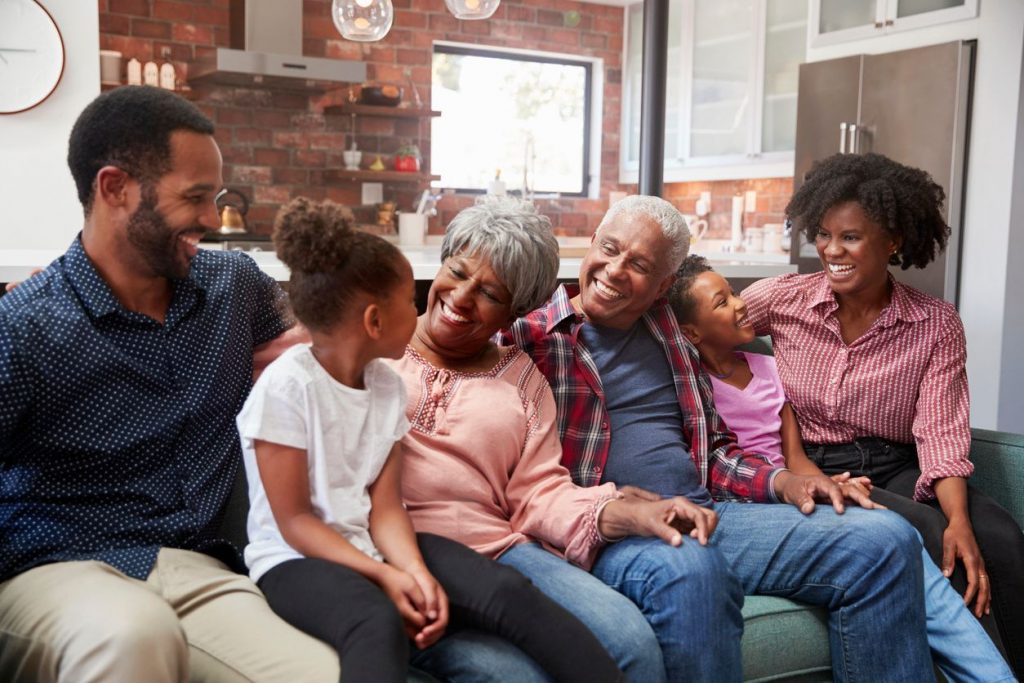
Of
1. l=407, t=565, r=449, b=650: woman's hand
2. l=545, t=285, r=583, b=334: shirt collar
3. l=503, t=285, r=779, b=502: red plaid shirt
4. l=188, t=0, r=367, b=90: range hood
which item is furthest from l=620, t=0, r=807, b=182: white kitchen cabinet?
l=407, t=565, r=449, b=650: woman's hand

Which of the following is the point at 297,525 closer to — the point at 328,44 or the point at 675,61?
the point at 328,44

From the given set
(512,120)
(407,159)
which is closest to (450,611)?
(407,159)

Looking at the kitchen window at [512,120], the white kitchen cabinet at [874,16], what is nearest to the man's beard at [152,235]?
the white kitchen cabinet at [874,16]

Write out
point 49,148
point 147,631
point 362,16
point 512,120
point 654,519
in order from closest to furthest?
point 147,631, point 654,519, point 362,16, point 49,148, point 512,120

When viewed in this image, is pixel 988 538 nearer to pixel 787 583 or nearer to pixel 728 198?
pixel 787 583

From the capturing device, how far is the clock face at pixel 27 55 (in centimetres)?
409

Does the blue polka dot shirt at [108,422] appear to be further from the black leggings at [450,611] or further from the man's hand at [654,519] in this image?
the man's hand at [654,519]

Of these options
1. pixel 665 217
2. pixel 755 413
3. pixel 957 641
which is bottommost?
pixel 957 641

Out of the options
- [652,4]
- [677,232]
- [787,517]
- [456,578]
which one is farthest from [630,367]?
[652,4]

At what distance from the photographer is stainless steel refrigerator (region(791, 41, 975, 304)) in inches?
160

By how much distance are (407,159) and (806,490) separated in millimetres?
4485

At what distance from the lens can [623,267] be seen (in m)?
2.06

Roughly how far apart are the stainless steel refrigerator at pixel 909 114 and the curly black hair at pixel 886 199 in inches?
73.2

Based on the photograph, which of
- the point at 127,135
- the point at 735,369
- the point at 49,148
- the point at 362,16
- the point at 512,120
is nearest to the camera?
the point at 127,135
